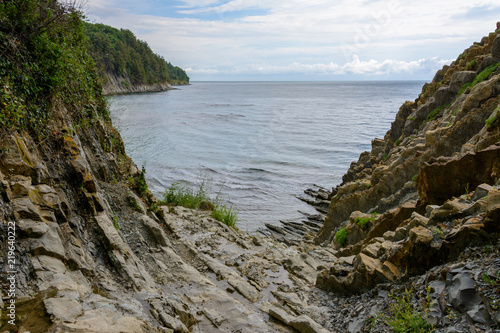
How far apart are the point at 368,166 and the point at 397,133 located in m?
2.93

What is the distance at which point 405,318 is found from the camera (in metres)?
6.09

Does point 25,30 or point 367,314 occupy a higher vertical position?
point 25,30

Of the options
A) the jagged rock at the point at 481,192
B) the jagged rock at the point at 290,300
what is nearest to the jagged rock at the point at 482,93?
the jagged rock at the point at 481,192

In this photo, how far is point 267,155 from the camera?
37062mm

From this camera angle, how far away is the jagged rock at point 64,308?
15.6ft

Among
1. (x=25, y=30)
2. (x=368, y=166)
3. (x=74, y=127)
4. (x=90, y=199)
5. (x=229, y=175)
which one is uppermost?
(x=25, y=30)

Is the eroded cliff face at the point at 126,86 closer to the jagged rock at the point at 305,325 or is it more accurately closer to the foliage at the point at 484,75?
the foliage at the point at 484,75

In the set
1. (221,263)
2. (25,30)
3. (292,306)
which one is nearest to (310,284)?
(292,306)

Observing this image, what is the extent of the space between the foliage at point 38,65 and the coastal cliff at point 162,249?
0.04 m

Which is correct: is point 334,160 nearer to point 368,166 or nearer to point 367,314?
point 368,166

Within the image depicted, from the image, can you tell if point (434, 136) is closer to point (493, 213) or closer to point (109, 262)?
point (493, 213)

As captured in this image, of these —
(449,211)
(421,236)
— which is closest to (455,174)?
(449,211)

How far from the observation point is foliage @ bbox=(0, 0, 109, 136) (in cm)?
725

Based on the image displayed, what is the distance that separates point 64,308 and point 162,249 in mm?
4442
